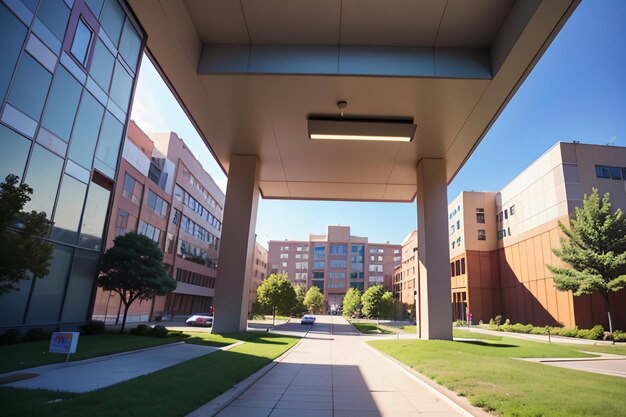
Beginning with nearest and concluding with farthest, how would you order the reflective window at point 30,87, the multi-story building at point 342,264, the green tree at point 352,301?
the reflective window at point 30,87, the green tree at point 352,301, the multi-story building at point 342,264

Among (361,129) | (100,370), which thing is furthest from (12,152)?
(361,129)

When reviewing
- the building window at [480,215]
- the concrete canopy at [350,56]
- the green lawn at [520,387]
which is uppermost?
the building window at [480,215]

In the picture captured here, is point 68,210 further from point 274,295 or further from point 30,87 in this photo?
point 274,295

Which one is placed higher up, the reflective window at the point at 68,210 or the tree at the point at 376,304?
the reflective window at the point at 68,210

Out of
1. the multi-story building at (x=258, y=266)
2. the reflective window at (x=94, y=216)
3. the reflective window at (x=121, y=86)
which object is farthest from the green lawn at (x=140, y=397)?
the multi-story building at (x=258, y=266)

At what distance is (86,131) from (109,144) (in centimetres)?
186

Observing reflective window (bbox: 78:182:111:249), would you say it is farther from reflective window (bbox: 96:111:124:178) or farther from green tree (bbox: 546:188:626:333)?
green tree (bbox: 546:188:626:333)

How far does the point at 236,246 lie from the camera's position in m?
19.5

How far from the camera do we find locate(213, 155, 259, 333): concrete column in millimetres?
18938

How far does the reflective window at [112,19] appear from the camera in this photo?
16144 mm

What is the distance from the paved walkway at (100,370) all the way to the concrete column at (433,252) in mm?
10407

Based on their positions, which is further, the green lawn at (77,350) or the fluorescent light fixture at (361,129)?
the fluorescent light fixture at (361,129)

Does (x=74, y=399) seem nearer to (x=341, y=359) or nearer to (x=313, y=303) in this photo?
(x=341, y=359)

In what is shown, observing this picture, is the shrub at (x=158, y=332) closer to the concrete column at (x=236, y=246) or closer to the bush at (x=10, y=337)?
the concrete column at (x=236, y=246)
